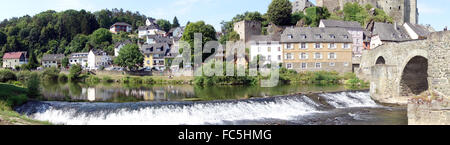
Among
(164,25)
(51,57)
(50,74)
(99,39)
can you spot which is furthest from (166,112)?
(164,25)

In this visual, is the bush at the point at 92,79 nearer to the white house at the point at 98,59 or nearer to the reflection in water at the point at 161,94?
the reflection in water at the point at 161,94

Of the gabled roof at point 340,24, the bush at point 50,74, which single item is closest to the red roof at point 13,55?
the bush at point 50,74

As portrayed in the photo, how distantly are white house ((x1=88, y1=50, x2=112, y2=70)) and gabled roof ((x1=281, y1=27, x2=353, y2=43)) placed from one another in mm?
41264

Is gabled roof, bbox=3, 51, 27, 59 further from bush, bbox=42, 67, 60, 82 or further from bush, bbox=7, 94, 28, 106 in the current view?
bush, bbox=7, 94, 28, 106

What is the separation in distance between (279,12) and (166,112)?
4207cm

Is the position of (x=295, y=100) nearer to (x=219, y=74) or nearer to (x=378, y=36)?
(x=219, y=74)

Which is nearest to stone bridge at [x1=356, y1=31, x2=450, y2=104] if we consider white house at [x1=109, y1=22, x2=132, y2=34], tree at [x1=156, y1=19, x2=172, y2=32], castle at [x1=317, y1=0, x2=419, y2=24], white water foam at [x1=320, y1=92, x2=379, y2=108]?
white water foam at [x1=320, y1=92, x2=379, y2=108]

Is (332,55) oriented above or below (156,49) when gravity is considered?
below

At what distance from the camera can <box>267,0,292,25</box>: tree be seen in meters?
55.1

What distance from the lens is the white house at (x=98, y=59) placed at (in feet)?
224

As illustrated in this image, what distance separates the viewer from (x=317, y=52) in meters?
42.3

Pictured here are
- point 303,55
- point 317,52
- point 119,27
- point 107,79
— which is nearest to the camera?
point 317,52

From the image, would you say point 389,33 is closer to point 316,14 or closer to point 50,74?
point 316,14
